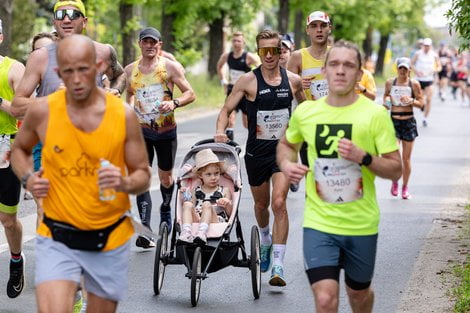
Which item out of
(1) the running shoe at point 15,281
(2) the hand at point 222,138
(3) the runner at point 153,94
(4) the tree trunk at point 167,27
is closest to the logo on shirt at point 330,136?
(2) the hand at point 222,138

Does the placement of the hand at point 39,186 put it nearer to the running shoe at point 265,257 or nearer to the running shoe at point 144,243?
the running shoe at point 265,257

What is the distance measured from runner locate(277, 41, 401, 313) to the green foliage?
4726 millimetres

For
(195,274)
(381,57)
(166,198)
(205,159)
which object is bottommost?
(381,57)

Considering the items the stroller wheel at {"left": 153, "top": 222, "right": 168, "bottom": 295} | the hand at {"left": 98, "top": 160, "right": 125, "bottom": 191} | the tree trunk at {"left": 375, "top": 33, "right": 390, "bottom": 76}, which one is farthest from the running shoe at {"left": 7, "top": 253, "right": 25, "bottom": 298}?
the tree trunk at {"left": 375, "top": 33, "right": 390, "bottom": 76}

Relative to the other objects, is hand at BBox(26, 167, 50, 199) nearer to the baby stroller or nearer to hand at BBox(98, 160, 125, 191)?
hand at BBox(98, 160, 125, 191)

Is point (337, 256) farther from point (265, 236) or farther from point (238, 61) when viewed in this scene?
point (238, 61)

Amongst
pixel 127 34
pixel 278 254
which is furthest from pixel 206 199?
pixel 127 34

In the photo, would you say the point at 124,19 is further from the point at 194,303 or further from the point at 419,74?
the point at 194,303

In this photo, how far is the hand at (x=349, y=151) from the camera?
6.32 meters

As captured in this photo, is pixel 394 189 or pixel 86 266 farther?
pixel 394 189

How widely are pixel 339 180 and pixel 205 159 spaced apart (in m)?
3.26

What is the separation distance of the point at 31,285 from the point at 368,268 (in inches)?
153

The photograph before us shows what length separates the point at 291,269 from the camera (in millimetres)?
10648

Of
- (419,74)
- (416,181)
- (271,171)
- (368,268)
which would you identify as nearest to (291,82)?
(271,171)
